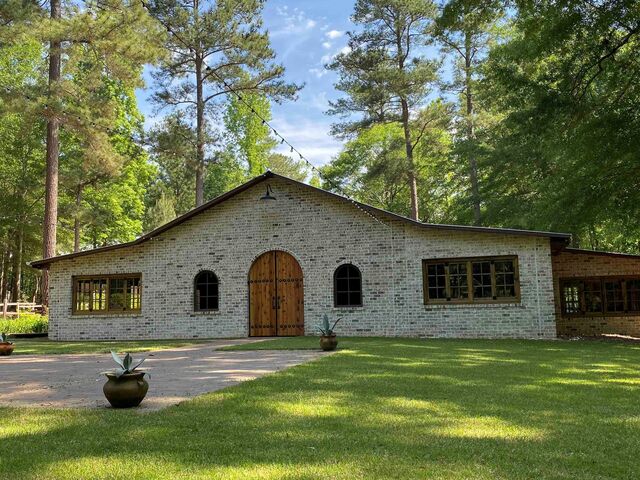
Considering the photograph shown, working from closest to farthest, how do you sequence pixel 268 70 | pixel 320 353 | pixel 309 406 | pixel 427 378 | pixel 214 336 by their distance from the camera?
pixel 309 406, pixel 427 378, pixel 320 353, pixel 214 336, pixel 268 70

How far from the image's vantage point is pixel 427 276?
14.0m

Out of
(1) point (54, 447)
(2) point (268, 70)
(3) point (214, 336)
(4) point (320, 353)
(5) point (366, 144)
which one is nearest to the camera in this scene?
(1) point (54, 447)

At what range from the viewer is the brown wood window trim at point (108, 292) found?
16.0 metres

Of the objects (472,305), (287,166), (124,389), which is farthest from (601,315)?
(287,166)

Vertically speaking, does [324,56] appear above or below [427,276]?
above

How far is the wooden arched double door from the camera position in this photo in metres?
15.0

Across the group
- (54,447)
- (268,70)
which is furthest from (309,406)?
(268,70)

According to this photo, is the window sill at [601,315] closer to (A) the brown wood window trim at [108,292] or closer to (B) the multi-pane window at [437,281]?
(B) the multi-pane window at [437,281]

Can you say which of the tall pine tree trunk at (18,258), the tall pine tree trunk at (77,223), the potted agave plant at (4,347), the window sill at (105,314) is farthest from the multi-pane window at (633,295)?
the tall pine tree trunk at (18,258)

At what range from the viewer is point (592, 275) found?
15.6 m

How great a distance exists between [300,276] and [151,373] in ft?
24.9

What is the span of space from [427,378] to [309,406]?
7.28 feet

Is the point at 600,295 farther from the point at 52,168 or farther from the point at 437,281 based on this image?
the point at 52,168

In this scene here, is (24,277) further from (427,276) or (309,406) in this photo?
(309,406)
